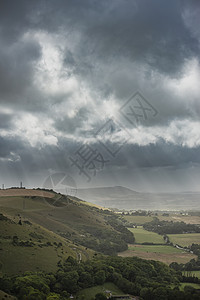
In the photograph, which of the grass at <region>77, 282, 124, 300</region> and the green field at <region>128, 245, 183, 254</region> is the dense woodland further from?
the green field at <region>128, 245, 183, 254</region>

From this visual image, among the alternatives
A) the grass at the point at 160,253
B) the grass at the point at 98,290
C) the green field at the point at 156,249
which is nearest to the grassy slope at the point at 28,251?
the grass at the point at 98,290

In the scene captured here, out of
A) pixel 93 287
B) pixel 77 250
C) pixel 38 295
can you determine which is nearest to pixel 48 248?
pixel 77 250

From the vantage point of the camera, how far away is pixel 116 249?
6713 inches

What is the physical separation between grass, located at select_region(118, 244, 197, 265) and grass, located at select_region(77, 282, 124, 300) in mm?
63478

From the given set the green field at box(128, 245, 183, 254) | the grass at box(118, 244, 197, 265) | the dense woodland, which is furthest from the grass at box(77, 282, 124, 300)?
the green field at box(128, 245, 183, 254)

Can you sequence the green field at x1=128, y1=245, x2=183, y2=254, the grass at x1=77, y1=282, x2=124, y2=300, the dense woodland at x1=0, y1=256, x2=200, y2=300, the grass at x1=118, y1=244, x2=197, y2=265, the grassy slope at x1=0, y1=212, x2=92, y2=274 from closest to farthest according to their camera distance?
the dense woodland at x1=0, y1=256, x2=200, y2=300, the grass at x1=77, y1=282, x2=124, y2=300, the grassy slope at x1=0, y1=212, x2=92, y2=274, the grass at x1=118, y1=244, x2=197, y2=265, the green field at x1=128, y1=245, x2=183, y2=254

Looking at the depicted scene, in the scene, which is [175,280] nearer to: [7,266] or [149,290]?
[149,290]

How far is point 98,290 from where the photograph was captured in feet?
265

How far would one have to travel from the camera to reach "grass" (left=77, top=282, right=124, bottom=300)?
250ft

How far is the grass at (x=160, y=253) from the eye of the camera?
146 meters

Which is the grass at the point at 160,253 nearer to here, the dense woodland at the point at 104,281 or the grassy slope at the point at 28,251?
the dense woodland at the point at 104,281

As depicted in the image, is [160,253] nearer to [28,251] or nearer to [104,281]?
[104,281]

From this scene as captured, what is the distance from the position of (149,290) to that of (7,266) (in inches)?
1913

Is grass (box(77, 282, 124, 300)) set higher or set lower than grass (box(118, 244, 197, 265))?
higher
